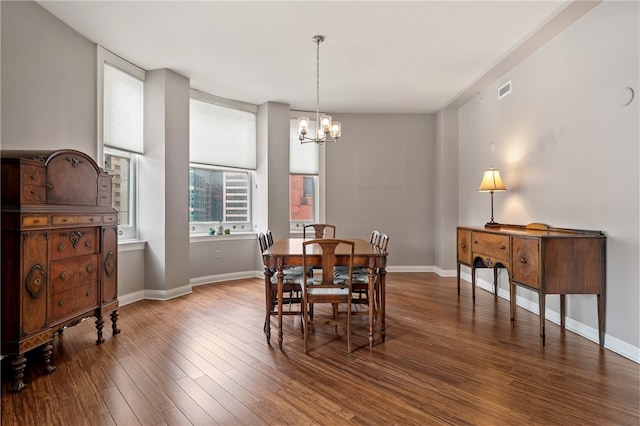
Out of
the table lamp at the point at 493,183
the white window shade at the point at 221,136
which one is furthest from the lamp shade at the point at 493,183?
the white window shade at the point at 221,136

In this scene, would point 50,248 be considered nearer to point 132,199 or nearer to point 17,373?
point 17,373

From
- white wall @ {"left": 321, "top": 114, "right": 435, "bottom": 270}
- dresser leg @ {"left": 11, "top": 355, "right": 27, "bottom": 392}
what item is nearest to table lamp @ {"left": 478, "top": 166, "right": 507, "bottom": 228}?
white wall @ {"left": 321, "top": 114, "right": 435, "bottom": 270}

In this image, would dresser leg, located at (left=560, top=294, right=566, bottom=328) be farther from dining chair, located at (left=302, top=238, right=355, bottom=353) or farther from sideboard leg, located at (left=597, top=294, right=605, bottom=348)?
dining chair, located at (left=302, top=238, right=355, bottom=353)

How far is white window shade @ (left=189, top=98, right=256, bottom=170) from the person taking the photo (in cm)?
513

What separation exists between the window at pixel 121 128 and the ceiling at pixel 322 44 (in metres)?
0.21

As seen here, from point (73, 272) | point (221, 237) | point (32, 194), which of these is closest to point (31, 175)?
point (32, 194)

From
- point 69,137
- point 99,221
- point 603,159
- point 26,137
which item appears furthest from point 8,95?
point 603,159

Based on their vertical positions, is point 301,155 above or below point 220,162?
above

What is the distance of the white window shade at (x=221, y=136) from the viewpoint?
5.13 metres

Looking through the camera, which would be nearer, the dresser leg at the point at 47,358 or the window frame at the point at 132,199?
the dresser leg at the point at 47,358

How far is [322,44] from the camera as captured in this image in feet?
12.1

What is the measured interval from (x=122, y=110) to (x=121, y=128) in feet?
0.74

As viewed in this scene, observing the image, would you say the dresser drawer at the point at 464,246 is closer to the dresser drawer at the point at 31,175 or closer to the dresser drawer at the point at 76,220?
the dresser drawer at the point at 76,220

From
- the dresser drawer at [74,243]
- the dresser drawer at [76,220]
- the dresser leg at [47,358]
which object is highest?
the dresser drawer at [76,220]
